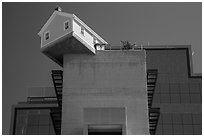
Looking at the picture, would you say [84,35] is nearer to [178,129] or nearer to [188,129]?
A: [178,129]

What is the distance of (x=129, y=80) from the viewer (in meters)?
30.7

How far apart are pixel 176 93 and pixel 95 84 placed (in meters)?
44.2

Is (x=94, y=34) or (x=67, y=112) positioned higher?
(x=94, y=34)

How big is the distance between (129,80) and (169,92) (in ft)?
142

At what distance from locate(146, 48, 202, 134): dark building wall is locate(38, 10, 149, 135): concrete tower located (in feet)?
131

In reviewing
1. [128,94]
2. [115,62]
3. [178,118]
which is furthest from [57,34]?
[178,118]

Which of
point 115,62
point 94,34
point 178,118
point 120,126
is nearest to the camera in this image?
point 120,126

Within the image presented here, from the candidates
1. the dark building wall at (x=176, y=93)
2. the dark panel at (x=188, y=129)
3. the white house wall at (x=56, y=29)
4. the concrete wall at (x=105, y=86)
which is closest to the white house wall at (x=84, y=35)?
the white house wall at (x=56, y=29)

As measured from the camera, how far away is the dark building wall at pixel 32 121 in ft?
239

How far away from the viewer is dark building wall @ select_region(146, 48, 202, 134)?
69812 millimetres

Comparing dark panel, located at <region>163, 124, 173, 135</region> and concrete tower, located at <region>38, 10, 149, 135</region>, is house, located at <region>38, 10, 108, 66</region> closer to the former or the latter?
concrete tower, located at <region>38, 10, 149, 135</region>

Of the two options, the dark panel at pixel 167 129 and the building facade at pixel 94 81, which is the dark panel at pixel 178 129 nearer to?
the dark panel at pixel 167 129

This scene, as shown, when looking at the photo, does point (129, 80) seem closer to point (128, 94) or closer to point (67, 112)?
point (128, 94)

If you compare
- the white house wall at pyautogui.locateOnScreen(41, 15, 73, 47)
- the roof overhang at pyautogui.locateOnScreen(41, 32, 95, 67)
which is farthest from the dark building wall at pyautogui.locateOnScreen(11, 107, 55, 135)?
the roof overhang at pyautogui.locateOnScreen(41, 32, 95, 67)
